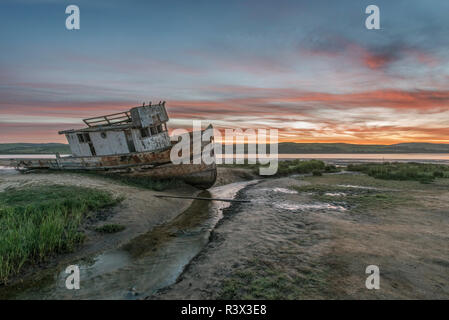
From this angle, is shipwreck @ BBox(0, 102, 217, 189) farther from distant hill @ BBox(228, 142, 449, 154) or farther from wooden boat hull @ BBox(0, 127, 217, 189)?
distant hill @ BBox(228, 142, 449, 154)

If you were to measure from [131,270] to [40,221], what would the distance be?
14.6ft

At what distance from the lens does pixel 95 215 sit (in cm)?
886

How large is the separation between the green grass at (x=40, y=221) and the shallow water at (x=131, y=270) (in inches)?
31.6

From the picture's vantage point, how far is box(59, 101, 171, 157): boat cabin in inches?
647

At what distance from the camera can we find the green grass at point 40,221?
17.7 feet

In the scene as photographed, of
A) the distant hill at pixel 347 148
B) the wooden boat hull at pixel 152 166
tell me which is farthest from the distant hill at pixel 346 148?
the wooden boat hull at pixel 152 166

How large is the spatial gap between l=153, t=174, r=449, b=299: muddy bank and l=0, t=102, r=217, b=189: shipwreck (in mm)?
6999

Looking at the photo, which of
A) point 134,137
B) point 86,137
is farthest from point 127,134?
point 86,137

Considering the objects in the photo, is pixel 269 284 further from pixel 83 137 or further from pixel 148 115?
pixel 83 137

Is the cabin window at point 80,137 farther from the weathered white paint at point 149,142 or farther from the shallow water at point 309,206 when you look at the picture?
the shallow water at point 309,206

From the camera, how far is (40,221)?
24.3 feet

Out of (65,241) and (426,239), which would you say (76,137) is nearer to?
(65,241)

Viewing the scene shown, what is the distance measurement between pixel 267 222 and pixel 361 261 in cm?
398
